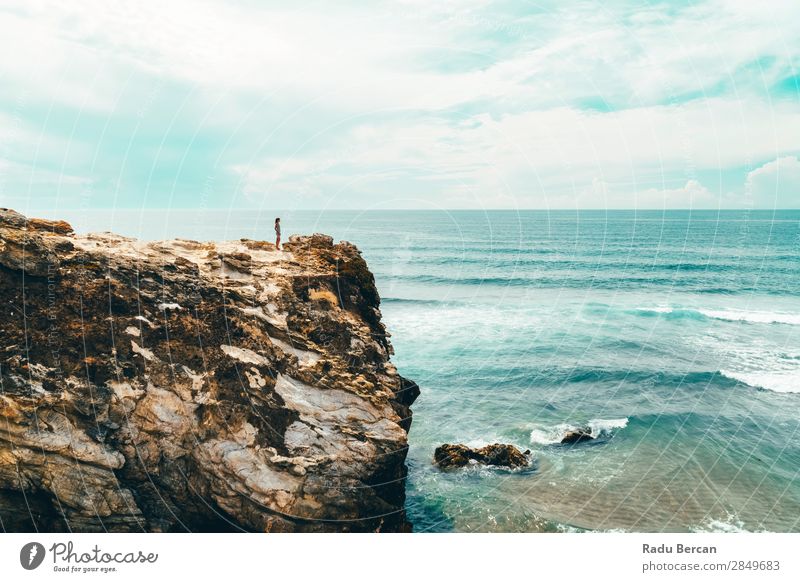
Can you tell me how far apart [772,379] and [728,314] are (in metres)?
21.2

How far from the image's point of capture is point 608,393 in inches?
1387

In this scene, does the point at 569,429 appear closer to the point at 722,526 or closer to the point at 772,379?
the point at 722,526

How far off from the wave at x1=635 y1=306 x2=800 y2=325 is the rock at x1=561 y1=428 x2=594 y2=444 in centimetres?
3268

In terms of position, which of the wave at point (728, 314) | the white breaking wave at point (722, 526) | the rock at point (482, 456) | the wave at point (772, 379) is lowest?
the white breaking wave at point (722, 526)

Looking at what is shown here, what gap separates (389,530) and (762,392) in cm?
2932

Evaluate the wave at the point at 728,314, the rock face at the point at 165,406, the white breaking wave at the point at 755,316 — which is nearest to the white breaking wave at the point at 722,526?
the rock face at the point at 165,406

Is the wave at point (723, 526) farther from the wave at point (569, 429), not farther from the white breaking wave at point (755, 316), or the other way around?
the white breaking wave at point (755, 316)

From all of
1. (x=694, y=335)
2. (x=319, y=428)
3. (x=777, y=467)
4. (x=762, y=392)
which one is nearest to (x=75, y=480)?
(x=319, y=428)

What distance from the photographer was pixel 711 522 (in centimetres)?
2077

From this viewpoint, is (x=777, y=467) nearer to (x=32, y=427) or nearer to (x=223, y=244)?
(x=223, y=244)

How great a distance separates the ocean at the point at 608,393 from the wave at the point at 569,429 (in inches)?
6.5

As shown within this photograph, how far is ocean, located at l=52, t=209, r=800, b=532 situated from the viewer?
22.2 metres

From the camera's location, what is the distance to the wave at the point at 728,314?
52.8 meters

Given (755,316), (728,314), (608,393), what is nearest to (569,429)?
(608,393)
